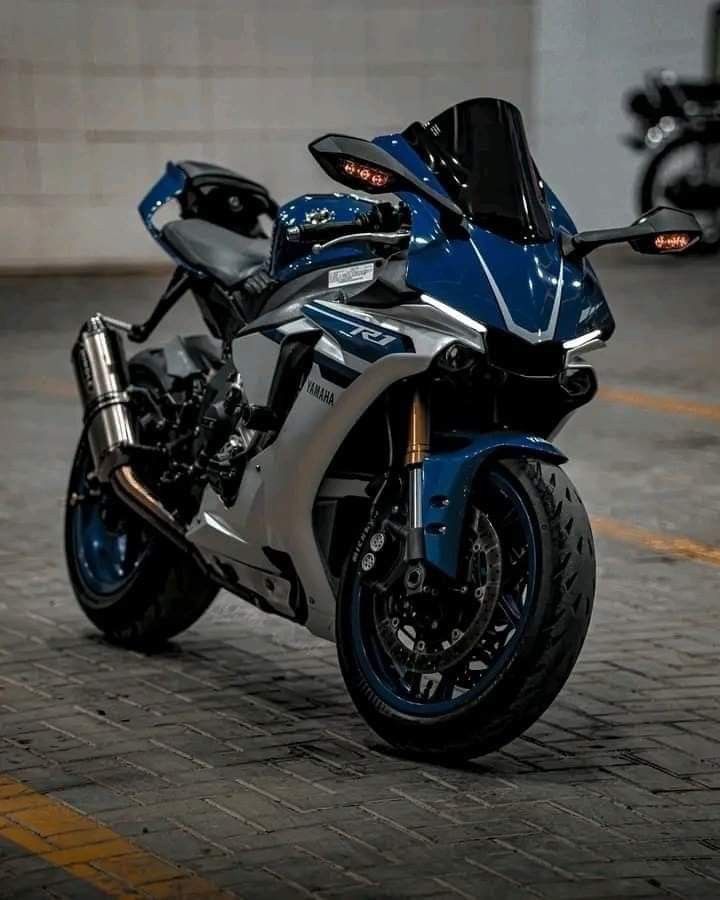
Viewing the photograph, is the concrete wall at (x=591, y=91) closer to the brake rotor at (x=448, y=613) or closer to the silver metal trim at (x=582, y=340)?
the silver metal trim at (x=582, y=340)

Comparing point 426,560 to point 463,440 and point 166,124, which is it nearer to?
point 463,440

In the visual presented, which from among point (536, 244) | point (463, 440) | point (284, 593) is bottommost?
point (284, 593)

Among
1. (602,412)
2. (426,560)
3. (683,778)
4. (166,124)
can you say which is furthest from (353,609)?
(166,124)

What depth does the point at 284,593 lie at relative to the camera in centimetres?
549

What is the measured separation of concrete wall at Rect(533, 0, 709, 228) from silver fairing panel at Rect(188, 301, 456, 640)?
1214cm

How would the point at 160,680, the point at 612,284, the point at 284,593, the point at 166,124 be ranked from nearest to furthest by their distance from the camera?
the point at 284,593, the point at 160,680, the point at 612,284, the point at 166,124

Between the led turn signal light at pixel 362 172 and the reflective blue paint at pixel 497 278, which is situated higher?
the led turn signal light at pixel 362 172

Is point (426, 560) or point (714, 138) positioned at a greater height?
point (714, 138)

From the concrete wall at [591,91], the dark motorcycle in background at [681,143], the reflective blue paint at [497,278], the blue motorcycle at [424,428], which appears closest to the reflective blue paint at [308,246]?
the blue motorcycle at [424,428]

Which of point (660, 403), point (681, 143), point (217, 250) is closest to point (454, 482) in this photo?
point (217, 250)

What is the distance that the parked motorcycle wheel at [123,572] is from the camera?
6.22 metres

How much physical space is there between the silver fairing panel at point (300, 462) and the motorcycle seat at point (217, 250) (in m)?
0.37

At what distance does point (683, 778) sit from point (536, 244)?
4.31 ft

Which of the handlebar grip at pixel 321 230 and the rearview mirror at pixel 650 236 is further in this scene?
the handlebar grip at pixel 321 230
